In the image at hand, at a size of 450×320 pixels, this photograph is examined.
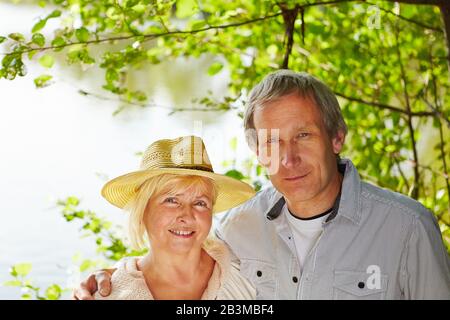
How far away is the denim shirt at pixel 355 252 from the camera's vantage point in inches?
84.9

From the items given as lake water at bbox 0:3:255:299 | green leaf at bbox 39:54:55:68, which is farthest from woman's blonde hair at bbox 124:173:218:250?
lake water at bbox 0:3:255:299

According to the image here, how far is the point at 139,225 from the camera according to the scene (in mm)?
2148

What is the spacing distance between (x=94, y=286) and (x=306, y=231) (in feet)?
2.04

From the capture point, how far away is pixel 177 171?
2.08 meters

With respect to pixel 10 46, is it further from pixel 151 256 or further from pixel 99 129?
pixel 99 129

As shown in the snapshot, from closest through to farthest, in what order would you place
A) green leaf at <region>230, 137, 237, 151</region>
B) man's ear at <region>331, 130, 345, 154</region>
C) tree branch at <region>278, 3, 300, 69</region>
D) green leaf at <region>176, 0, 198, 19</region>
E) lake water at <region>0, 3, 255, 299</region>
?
man's ear at <region>331, 130, 345, 154</region>, green leaf at <region>176, 0, 198, 19</region>, tree branch at <region>278, 3, 300, 69</region>, green leaf at <region>230, 137, 237, 151</region>, lake water at <region>0, 3, 255, 299</region>

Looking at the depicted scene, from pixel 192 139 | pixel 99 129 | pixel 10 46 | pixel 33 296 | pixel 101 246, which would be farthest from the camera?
pixel 99 129

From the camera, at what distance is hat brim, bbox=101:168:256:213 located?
211 cm

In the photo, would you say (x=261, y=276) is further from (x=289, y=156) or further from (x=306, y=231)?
(x=289, y=156)

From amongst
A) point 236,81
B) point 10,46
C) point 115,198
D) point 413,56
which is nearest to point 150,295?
point 115,198

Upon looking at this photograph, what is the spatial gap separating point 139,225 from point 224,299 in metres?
0.30

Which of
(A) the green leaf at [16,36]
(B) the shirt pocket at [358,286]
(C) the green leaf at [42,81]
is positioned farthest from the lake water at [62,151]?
(B) the shirt pocket at [358,286]

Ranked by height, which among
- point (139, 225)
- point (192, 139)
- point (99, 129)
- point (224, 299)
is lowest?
point (224, 299)

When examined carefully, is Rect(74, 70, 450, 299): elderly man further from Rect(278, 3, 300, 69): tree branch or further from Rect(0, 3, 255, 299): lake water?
Rect(0, 3, 255, 299): lake water
